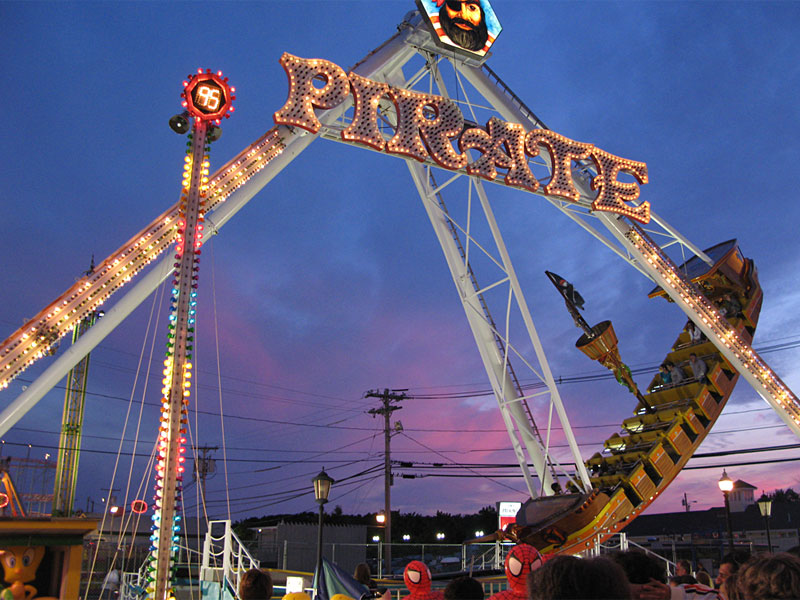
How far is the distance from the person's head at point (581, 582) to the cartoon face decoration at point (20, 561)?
6373mm

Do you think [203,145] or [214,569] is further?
[214,569]

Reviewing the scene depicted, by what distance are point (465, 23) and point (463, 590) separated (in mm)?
13412

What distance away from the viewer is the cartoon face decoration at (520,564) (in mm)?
4258

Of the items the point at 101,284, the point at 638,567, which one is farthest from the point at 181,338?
the point at 638,567

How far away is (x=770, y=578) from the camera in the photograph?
2287 millimetres

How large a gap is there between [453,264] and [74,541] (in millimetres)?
11363

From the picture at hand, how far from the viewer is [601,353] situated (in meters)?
18.0

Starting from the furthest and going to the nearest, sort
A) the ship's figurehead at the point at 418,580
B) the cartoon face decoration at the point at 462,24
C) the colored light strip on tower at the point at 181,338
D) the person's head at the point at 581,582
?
the cartoon face decoration at the point at 462,24
the colored light strip on tower at the point at 181,338
the ship's figurehead at the point at 418,580
the person's head at the point at 581,582

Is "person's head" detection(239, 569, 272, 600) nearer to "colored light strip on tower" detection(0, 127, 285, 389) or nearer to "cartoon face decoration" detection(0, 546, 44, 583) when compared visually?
"cartoon face decoration" detection(0, 546, 44, 583)

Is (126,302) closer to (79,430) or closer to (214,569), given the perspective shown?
(214,569)

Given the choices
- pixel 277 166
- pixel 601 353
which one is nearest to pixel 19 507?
pixel 277 166

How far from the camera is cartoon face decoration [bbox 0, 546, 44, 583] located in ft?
21.6

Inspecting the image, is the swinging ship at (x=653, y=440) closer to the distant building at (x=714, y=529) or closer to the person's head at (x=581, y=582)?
the person's head at (x=581, y=582)

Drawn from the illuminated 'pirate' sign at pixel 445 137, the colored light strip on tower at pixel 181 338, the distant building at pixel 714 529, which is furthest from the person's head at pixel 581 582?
the distant building at pixel 714 529
